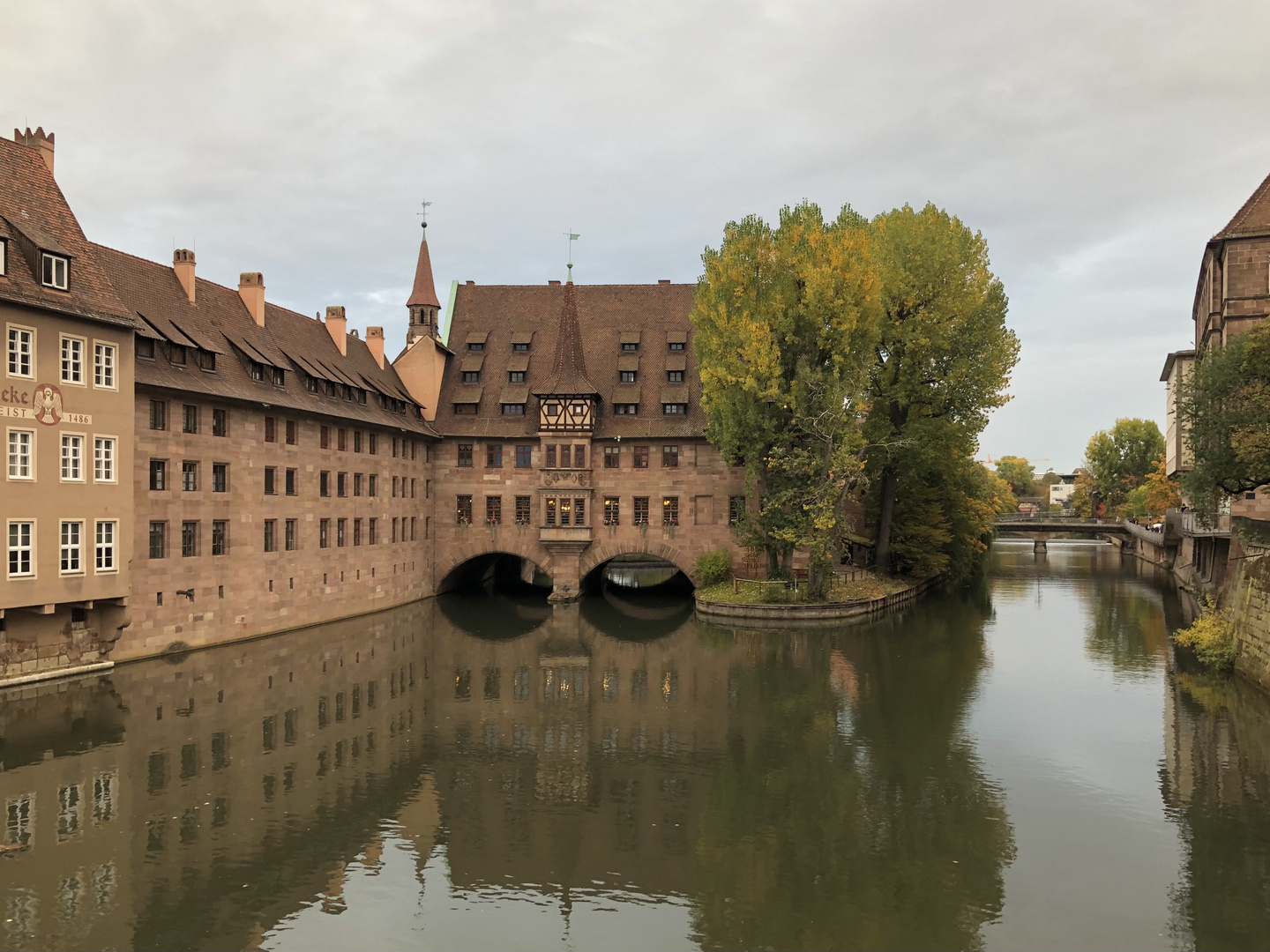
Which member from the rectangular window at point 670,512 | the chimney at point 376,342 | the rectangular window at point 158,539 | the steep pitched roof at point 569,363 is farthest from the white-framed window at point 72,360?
the rectangular window at point 670,512

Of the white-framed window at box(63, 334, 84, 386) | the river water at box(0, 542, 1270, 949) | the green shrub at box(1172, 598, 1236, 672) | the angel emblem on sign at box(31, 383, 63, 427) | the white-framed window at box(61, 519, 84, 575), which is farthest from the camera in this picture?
the green shrub at box(1172, 598, 1236, 672)

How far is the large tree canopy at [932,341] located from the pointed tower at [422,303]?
2654 centimetres

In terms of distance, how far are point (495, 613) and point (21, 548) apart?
2496 centimetres

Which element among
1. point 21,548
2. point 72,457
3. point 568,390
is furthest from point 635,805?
point 568,390

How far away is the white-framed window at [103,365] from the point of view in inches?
1186

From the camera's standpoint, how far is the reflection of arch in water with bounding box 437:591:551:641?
4344 centimetres

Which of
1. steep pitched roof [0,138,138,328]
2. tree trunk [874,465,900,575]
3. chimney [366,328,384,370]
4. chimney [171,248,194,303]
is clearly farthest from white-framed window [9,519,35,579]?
tree trunk [874,465,900,575]

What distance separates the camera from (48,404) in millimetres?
28484

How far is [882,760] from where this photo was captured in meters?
22.3

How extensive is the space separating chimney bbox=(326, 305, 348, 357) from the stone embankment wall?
135ft

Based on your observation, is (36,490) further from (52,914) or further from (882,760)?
(882,760)

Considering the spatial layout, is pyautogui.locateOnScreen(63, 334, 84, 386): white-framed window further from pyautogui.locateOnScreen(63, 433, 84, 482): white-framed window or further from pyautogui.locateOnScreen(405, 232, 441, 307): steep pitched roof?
pyautogui.locateOnScreen(405, 232, 441, 307): steep pitched roof

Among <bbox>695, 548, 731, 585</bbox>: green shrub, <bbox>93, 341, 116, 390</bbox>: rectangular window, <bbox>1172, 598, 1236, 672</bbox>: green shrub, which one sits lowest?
<bbox>1172, 598, 1236, 672</bbox>: green shrub

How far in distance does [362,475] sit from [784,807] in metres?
33.2
